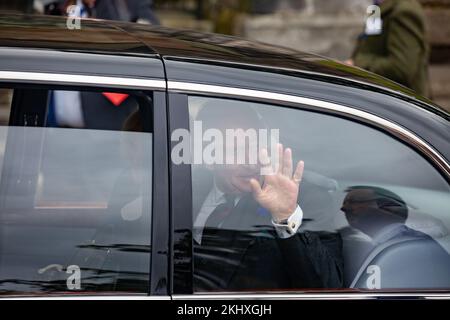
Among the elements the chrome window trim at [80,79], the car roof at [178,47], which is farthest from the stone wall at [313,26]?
the chrome window trim at [80,79]

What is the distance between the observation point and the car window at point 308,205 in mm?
2684

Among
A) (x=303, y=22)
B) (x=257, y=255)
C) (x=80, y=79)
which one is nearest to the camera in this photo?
(x=80, y=79)

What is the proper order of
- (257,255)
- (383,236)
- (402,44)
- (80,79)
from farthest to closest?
(402,44) → (383,236) → (257,255) → (80,79)

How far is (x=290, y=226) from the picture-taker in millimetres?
2779

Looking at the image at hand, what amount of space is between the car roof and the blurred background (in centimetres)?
590

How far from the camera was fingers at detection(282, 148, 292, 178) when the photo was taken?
2750 mm

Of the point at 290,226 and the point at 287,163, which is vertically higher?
the point at 287,163

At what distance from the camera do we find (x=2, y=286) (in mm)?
2568

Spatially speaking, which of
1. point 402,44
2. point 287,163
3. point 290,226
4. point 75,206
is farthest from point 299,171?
point 402,44

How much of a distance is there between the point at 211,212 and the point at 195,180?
0.11m

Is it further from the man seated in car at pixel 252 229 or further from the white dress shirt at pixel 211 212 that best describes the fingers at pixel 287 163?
the white dress shirt at pixel 211 212

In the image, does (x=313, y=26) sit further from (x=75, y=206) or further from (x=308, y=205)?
(x=75, y=206)

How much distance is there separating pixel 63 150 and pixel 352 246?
0.85 metres

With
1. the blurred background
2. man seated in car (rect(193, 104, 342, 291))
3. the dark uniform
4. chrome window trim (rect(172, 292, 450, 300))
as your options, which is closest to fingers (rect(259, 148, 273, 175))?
man seated in car (rect(193, 104, 342, 291))
